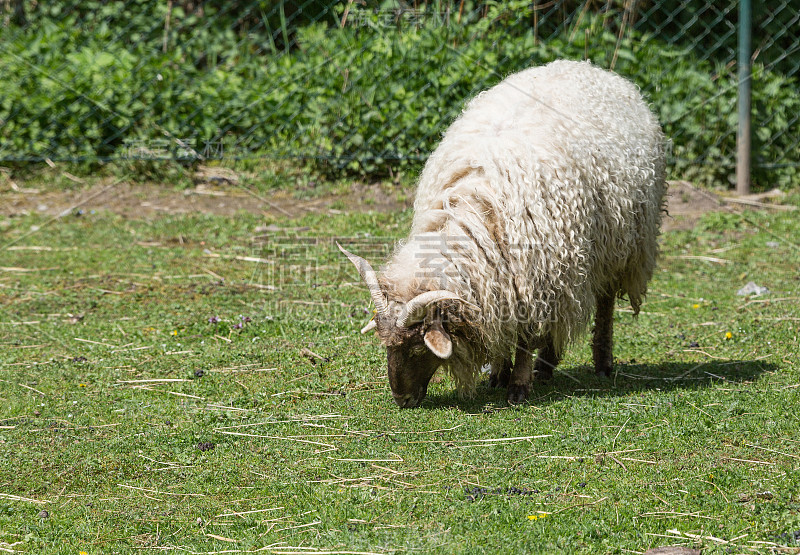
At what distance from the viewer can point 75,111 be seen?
9.35 metres

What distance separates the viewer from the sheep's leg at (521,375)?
4.98 metres

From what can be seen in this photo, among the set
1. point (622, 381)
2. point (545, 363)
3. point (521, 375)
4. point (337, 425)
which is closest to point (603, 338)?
point (622, 381)

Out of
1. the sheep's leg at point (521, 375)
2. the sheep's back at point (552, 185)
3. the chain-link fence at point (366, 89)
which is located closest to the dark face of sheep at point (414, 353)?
the sheep's back at point (552, 185)

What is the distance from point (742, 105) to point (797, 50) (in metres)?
1.58

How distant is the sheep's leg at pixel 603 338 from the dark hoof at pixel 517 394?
0.74 metres

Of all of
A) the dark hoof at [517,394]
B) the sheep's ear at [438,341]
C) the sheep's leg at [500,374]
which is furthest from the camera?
the sheep's leg at [500,374]

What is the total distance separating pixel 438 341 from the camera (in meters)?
4.50

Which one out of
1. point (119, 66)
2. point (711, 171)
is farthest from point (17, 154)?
point (711, 171)

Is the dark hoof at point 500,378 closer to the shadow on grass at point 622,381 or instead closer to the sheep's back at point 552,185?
the shadow on grass at point 622,381

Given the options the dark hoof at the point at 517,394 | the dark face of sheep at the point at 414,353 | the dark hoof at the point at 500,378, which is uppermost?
the dark face of sheep at the point at 414,353

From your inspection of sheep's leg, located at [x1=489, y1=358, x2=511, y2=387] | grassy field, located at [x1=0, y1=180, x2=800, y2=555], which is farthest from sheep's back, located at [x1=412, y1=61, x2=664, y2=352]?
grassy field, located at [x1=0, y1=180, x2=800, y2=555]

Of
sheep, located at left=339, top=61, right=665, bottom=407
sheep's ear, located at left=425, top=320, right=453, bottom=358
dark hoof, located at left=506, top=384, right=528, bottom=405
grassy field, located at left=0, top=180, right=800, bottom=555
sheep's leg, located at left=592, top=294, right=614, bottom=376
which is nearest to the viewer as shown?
grassy field, located at left=0, top=180, right=800, bottom=555

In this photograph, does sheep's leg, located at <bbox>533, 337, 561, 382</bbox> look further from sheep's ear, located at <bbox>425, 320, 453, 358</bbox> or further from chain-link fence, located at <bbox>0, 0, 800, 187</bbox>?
chain-link fence, located at <bbox>0, 0, 800, 187</bbox>

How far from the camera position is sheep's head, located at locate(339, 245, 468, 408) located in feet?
14.7
